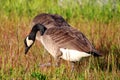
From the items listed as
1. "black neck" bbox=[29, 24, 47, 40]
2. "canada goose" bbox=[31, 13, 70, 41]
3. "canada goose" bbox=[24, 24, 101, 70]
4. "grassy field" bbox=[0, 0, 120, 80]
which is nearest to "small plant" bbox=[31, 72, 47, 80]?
"grassy field" bbox=[0, 0, 120, 80]

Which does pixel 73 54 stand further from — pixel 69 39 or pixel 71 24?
pixel 71 24

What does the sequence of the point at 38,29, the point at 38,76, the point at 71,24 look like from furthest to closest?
1. the point at 71,24
2. the point at 38,29
3. the point at 38,76

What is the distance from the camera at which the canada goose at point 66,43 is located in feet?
24.9

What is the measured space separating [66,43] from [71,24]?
3707 mm

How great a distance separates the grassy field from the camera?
22.9ft

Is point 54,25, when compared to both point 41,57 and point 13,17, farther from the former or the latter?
point 13,17

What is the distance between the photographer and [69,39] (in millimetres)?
7844

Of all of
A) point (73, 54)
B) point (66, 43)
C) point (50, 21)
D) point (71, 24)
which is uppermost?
point (50, 21)

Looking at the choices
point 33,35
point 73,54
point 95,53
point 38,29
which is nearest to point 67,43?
point 73,54

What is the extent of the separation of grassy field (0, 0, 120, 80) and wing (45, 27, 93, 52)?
30 cm

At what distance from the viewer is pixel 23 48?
9.02m

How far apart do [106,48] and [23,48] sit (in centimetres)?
154

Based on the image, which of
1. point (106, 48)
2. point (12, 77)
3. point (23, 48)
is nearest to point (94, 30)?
point (106, 48)

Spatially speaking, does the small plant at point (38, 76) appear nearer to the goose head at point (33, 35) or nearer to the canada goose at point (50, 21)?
the goose head at point (33, 35)
